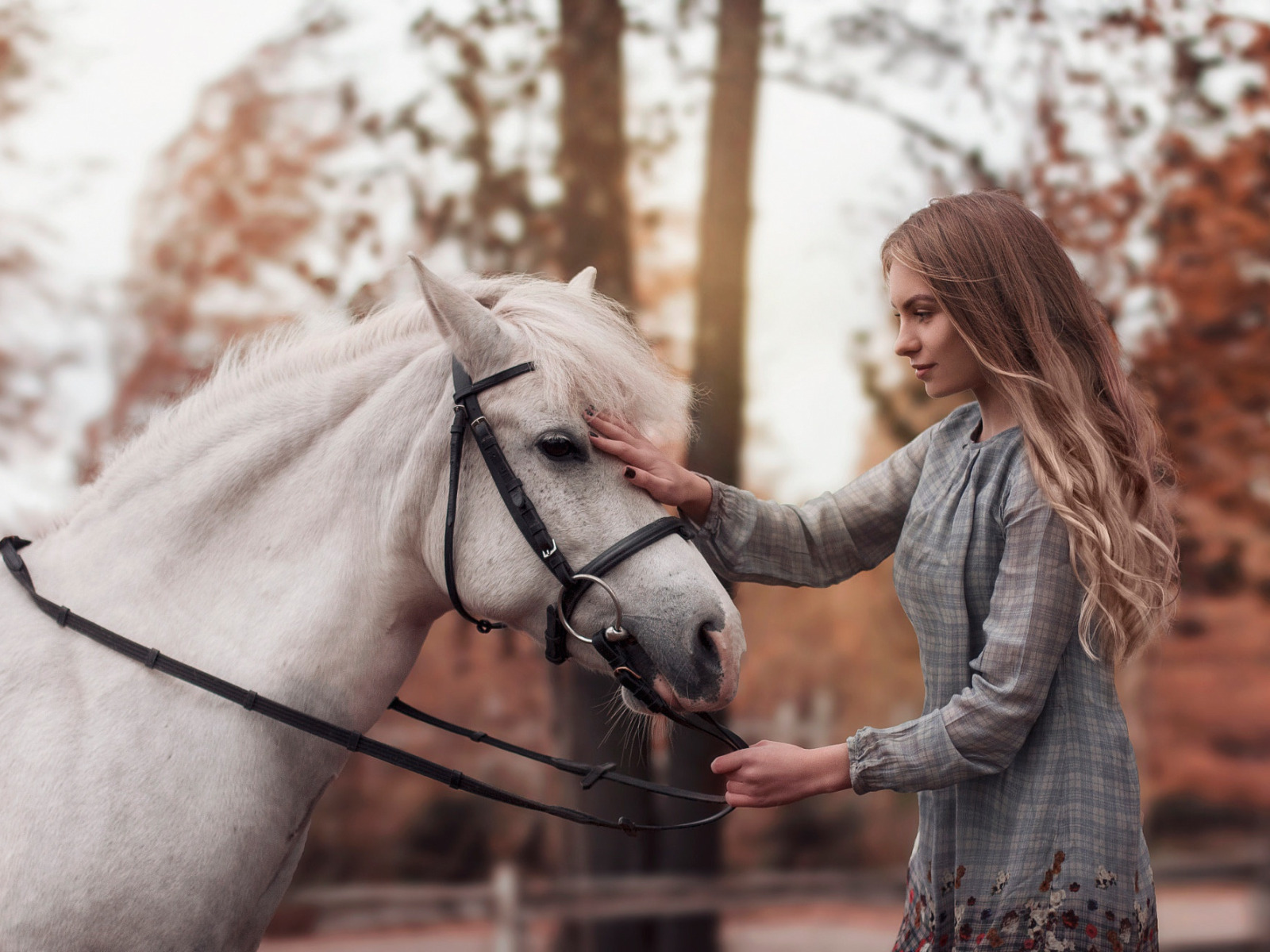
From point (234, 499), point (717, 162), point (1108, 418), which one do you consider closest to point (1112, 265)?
point (717, 162)

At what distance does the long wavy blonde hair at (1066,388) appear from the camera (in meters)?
1.65

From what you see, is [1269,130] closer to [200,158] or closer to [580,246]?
[580,246]

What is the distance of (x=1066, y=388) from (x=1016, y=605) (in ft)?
1.45

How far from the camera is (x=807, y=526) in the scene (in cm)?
220

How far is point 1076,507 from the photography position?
1635mm

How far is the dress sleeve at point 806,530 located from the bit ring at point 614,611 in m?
0.37

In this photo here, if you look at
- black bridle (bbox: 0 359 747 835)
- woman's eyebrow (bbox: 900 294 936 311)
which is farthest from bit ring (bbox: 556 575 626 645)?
woman's eyebrow (bbox: 900 294 936 311)

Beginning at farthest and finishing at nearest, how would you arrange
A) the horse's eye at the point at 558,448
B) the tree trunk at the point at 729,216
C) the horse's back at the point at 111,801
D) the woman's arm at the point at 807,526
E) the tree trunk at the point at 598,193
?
the tree trunk at the point at 598,193
the tree trunk at the point at 729,216
the woman's arm at the point at 807,526
the horse's eye at the point at 558,448
the horse's back at the point at 111,801

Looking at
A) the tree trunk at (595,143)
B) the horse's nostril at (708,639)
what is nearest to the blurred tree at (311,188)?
the tree trunk at (595,143)

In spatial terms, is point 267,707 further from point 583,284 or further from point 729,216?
point 729,216

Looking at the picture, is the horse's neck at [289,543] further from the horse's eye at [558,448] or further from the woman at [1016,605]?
the woman at [1016,605]

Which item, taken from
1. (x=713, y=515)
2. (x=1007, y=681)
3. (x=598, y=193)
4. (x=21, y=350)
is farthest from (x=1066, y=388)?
(x=21, y=350)

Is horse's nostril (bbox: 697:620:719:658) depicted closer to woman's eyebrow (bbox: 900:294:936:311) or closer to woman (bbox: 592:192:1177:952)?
woman (bbox: 592:192:1177:952)

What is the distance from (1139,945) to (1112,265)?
4.96 m
